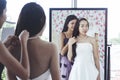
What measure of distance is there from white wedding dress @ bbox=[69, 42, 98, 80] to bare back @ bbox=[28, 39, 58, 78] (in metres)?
1.13

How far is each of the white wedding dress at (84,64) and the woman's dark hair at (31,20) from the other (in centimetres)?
124

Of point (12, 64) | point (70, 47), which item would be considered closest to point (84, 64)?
point (70, 47)

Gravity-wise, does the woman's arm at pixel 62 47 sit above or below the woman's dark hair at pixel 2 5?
below

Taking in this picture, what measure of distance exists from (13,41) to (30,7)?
0.26 m

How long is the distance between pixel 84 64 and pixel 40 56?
1226 millimetres

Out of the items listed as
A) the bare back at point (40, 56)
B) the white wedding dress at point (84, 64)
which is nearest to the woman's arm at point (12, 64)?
the bare back at point (40, 56)

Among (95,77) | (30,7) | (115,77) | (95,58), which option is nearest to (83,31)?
(95,58)

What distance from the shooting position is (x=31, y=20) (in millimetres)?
1589

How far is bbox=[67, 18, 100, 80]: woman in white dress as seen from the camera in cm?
277

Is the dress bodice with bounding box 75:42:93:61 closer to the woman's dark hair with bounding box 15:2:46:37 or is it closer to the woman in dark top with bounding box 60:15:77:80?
the woman in dark top with bounding box 60:15:77:80

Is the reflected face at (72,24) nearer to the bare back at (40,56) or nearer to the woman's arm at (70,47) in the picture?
the woman's arm at (70,47)

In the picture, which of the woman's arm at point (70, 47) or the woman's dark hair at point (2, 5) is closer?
the woman's dark hair at point (2, 5)

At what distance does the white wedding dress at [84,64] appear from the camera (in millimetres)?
2758

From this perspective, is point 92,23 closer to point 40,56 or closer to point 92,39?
point 92,39
